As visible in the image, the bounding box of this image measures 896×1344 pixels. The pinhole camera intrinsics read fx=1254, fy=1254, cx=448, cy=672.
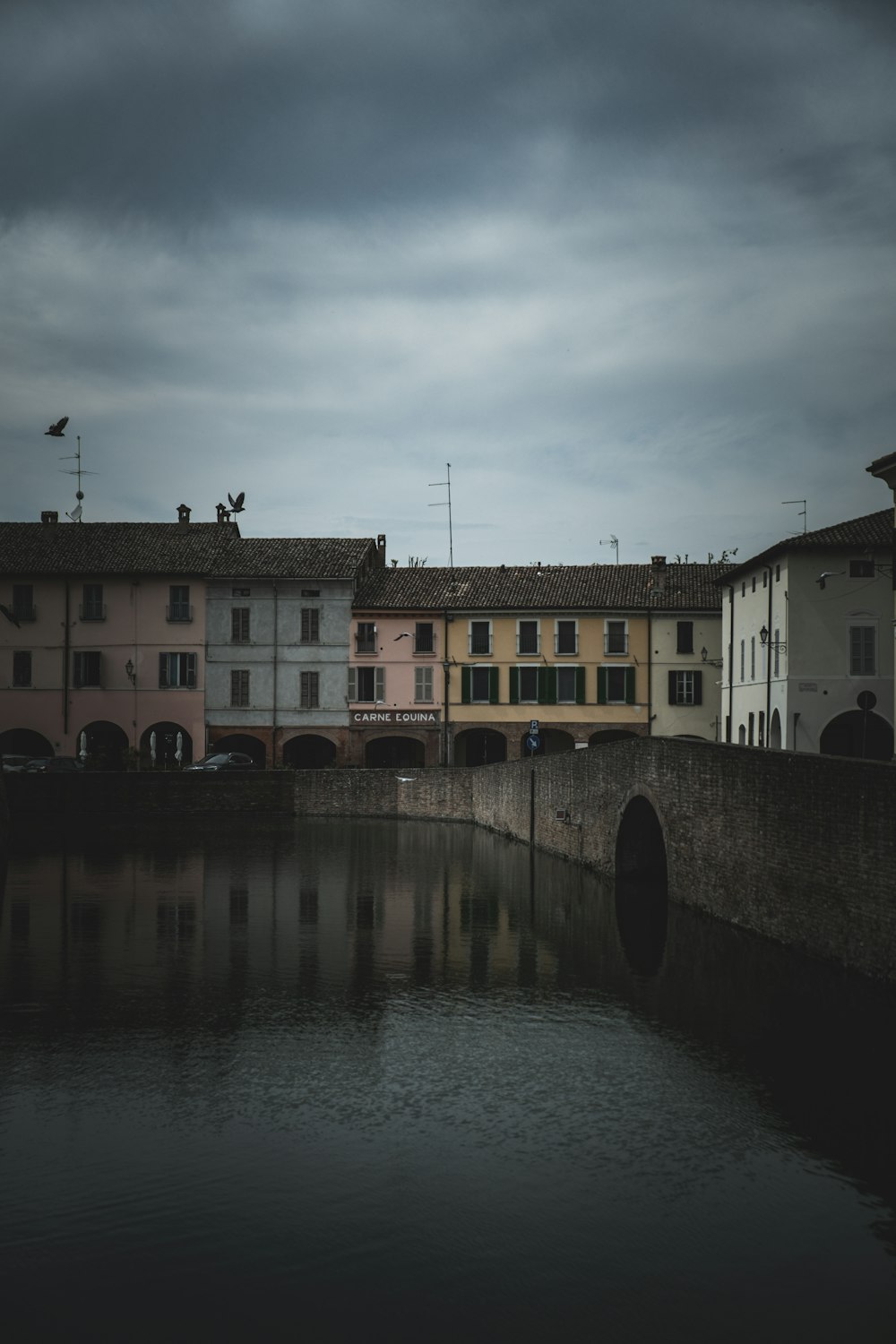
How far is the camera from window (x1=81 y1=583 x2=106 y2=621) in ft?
174

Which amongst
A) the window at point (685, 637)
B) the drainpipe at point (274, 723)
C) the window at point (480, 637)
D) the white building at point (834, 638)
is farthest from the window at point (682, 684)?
the drainpipe at point (274, 723)

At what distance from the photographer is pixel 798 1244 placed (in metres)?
7.28

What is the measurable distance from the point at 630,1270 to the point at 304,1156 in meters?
2.55

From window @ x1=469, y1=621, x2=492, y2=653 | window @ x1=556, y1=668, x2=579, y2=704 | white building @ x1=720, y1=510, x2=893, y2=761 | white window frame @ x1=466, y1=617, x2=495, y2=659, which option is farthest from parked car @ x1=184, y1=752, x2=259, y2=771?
white building @ x1=720, y1=510, x2=893, y2=761

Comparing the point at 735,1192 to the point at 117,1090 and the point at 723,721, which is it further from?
the point at 723,721

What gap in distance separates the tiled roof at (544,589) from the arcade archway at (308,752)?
6.30m

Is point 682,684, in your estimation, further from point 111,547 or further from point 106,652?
point 111,547

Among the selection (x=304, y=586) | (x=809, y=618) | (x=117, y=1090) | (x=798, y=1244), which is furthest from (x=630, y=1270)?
(x=304, y=586)

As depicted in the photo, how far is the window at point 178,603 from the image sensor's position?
52.9 m

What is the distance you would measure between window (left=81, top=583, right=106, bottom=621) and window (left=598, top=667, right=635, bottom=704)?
69.3 feet

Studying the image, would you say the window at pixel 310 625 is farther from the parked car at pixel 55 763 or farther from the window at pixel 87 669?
the parked car at pixel 55 763

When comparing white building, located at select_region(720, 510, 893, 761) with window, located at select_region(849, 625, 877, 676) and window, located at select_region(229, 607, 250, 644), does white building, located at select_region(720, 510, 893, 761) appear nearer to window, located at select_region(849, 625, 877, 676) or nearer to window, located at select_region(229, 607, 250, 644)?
window, located at select_region(849, 625, 877, 676)

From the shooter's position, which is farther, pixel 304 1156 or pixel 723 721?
pixel 723 721

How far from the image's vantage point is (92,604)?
53188 mm
